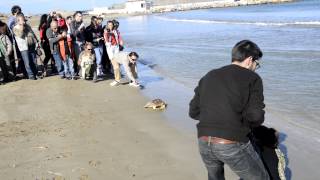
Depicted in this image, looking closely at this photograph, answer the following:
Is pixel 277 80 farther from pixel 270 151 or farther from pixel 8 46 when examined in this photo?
pixel 270 151

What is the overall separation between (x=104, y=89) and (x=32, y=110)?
2.04 metres

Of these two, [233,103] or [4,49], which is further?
[4,49]

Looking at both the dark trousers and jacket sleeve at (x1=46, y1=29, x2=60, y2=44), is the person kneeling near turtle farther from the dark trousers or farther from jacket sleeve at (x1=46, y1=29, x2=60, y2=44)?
the dark trousers

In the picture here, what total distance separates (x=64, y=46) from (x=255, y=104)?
829 cm

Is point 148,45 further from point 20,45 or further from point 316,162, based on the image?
point 316,162

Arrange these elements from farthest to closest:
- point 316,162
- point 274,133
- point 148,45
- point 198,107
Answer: point 148,45 → point 316,162 → point 274,133 → point 198,107

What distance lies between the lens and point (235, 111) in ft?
10.5

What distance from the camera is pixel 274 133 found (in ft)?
12.8

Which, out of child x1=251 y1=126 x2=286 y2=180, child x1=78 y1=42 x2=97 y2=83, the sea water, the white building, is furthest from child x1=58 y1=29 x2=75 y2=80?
the white building

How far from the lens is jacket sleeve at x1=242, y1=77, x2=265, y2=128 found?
125 inches

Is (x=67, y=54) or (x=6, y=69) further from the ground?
(x=67, y=54)

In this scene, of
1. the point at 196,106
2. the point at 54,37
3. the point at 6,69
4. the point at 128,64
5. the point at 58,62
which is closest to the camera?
the point at 196,106

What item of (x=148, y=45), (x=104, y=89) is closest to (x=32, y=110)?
(x=104, y=89)

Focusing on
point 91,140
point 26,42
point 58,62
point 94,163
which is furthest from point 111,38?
point 94,163
